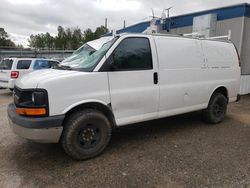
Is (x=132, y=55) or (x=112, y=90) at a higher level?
(x=132, y=55)

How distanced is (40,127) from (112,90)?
125 cm

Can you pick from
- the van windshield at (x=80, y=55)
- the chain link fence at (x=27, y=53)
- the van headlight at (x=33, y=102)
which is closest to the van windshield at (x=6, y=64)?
the van windshield at (x=80, y=55)

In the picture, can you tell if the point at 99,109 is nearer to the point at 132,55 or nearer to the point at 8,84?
the point at 132,55

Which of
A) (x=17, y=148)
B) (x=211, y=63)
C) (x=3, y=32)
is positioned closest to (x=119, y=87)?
(x=17, y=148)

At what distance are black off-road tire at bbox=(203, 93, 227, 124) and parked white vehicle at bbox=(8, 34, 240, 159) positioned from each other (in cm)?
26

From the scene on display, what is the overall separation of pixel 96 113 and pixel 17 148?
1713 millimetres

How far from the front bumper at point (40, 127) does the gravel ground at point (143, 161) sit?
1.67 feet

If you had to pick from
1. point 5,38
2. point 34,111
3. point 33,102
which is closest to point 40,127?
point 34,111

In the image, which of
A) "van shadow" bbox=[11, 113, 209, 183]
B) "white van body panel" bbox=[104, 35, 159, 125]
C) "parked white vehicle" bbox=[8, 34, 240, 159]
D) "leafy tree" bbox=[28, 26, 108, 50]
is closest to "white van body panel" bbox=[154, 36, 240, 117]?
"parked white vehicle" bbox=[8, 34, 240, 159]

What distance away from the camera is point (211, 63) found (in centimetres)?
521

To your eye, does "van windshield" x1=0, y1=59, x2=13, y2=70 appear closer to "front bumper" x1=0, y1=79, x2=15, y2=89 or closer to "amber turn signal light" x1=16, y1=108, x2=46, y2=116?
"front bumper" x1=0, y1=79, x2=15, y2=89

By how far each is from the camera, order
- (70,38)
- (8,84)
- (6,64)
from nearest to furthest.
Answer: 1. (8,84)
2. (6,64)
3. (70,38)

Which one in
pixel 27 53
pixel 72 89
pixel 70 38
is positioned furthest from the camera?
pixel 70 38

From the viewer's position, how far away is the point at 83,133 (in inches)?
144
